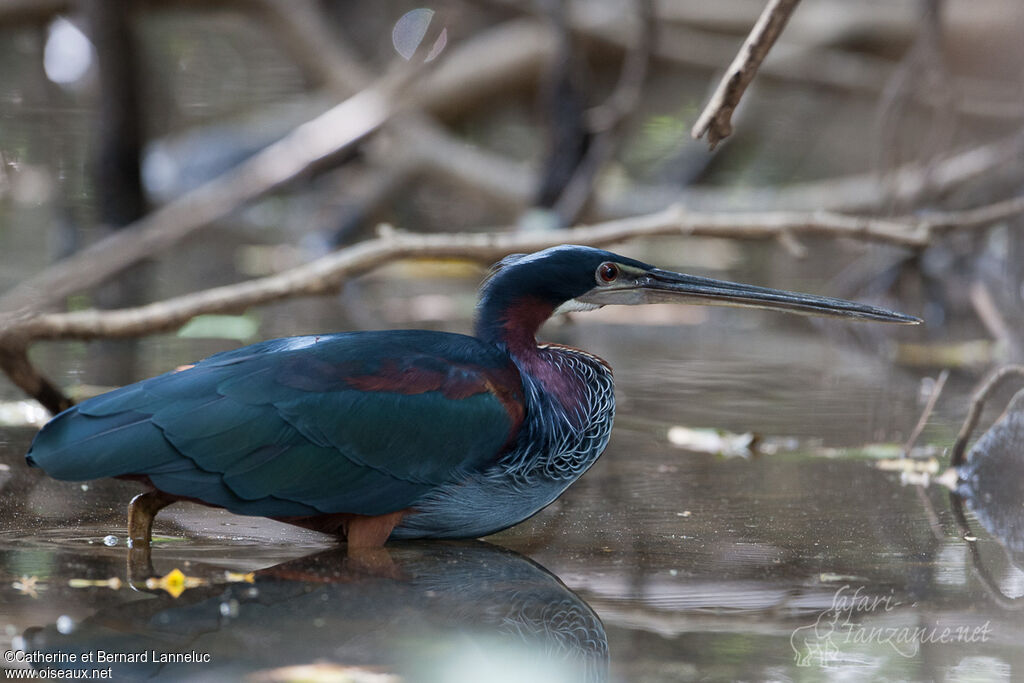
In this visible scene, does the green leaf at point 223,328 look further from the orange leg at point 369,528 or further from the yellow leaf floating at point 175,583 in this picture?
the yellow leaf floating at point 175,583

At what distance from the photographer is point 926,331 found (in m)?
8.24

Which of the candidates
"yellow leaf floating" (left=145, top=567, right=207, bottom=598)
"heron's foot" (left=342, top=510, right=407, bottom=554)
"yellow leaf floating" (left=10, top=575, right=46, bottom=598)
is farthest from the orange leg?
"yellow leaf floating" (left=10, top=575, right=46, bottom=598)

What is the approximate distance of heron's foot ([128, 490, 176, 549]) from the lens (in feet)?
11.1

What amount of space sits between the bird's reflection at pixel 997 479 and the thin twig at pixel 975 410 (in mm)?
38

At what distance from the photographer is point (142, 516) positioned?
11.1 ft

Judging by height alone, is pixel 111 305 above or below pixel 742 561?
above

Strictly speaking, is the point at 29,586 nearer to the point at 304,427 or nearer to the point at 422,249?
the point at 304,427

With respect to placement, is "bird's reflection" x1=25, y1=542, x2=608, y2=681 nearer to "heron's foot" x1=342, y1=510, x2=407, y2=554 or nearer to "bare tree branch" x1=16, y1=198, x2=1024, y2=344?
"heron's foot" x1=342, y1=510, x2=407, y2=554

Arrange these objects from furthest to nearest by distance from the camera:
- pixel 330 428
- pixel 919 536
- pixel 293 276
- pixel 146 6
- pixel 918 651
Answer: pixel 146 6
pixel 293 276
pixel 919 536
pixel 330 428
pixel 918 651

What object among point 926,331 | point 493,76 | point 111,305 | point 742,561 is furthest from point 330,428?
point 493,76

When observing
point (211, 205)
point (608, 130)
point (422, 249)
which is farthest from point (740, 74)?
point (608, 130)

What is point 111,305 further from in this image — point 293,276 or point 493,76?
point 493,76

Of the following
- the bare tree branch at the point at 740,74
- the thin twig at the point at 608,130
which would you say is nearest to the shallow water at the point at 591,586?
the bare tree branch at the point at 740,74

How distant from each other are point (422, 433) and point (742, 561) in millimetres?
917
